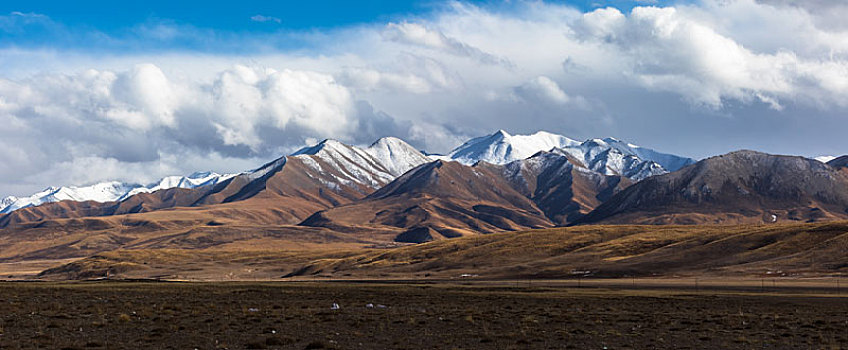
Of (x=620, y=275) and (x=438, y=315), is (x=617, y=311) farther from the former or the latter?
(x=620, y=275)

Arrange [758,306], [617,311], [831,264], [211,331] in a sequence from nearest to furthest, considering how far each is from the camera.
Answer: [211,331] → [617,311] → [758,306] → [831,264]

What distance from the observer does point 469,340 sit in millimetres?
38281

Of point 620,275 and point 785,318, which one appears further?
point 620,275

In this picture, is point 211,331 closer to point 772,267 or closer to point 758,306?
point 758,306

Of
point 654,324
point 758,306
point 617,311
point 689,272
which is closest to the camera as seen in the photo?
point 654,324

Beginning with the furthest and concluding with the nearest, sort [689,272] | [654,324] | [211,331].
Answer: [689,272] < [654,324] < [211,331]

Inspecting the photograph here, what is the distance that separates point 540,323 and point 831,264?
381 feet

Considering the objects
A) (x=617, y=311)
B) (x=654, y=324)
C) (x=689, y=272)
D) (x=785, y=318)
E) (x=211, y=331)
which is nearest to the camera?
(x=211, y=331)

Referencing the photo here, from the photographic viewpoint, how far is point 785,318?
167 ft

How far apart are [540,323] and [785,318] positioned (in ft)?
55.9

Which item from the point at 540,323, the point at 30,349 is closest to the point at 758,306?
the point at 540,323

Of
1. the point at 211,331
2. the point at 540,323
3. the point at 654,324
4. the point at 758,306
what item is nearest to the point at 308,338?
the point at 211,331

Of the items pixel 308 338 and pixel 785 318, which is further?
pixel 785 318

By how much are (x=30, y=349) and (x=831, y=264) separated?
142 meters
